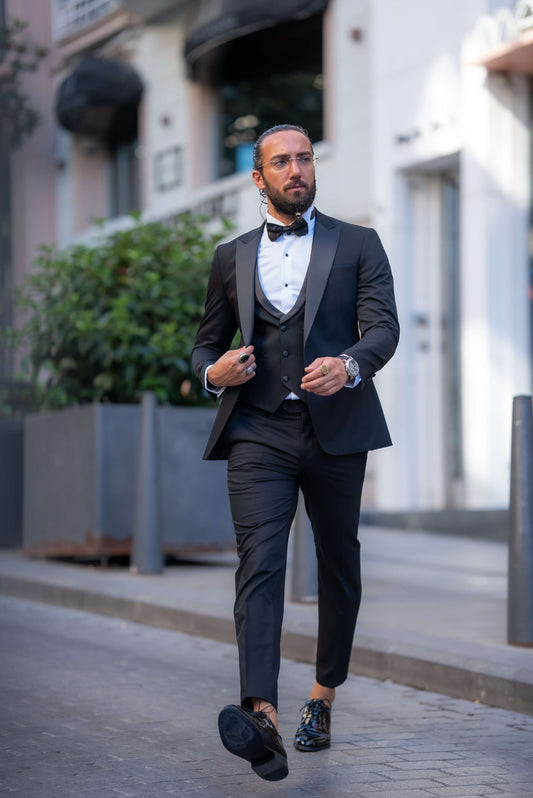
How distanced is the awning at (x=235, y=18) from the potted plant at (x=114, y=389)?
6.00m

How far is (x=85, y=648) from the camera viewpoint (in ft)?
21.4

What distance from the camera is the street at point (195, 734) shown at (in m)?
3.88

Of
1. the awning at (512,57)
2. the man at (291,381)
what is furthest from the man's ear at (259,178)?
the awning at (512,57)

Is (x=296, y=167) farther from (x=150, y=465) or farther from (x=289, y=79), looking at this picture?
(x=289, y=79)

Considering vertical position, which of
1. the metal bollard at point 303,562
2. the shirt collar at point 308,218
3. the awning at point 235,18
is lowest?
the metal bollard at point 303,562

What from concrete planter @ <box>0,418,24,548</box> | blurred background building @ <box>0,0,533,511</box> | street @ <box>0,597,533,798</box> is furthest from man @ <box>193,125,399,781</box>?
blurred background building @ <box>0,0,533,511</box>

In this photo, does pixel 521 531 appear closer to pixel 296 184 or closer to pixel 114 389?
pixel 296 184

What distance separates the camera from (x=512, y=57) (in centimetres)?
1201

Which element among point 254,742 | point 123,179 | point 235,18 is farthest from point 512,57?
point 123,179

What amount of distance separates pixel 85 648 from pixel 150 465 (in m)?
1.94

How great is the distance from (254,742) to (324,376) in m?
1.03

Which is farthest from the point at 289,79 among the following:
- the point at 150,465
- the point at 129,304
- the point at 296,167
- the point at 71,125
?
the point at 296,167

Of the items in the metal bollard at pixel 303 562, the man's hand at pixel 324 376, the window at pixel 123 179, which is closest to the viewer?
the man's hand at pixel 324 376

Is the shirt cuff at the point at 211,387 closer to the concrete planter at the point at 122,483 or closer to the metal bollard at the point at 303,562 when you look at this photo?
the metal bollard at the point at 303,562
